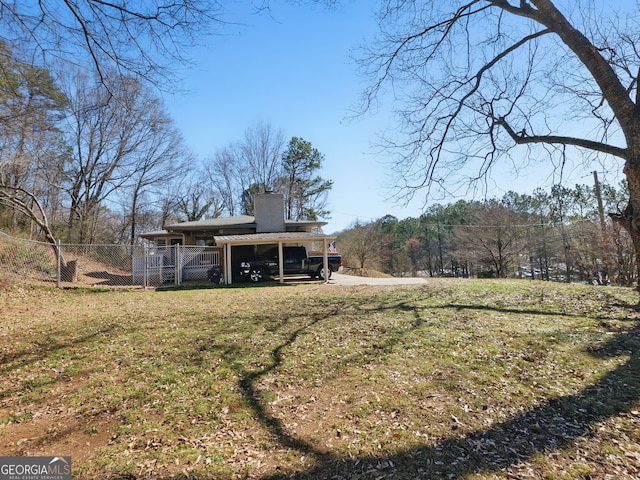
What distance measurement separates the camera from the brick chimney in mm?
18641

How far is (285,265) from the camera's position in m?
15.1

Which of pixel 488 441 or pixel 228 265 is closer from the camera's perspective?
pixel 488 441

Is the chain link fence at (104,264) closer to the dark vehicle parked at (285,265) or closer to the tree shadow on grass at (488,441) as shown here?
the dark vehicle parked at (285,265)

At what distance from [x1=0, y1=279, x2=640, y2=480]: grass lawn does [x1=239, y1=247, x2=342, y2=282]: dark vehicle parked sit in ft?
25.4

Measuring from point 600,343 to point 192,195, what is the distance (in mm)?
33324

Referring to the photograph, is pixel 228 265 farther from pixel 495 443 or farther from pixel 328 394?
pixel 495 443

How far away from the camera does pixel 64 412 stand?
3344 mm

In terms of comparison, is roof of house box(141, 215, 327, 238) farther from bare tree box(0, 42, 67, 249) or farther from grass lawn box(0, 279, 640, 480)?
grass lawn box(0, 279, 640, 480)

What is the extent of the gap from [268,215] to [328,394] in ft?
51.4

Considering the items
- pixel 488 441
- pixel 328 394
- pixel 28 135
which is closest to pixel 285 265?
pixel 28 135

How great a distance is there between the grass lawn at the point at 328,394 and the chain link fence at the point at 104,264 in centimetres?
545

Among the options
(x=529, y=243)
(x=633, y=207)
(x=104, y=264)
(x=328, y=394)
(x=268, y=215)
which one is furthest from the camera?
(x=529, y=243)

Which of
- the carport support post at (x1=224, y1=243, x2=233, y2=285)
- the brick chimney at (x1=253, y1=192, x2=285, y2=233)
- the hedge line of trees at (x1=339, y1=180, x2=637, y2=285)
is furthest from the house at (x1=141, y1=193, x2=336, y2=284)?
the hedge line of trees at (x1=339, y1=180, x2=637, y2=285)

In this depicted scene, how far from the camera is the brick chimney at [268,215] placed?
61.2 feet
